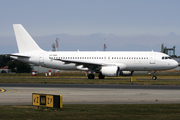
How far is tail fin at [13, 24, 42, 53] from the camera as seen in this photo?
4716cm

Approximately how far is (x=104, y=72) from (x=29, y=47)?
14.7 metres

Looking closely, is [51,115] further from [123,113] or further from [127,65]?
[127,65]

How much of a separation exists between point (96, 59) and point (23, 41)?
13.4 meters

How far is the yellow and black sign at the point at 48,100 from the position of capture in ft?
43.6

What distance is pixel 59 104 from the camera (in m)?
13.3

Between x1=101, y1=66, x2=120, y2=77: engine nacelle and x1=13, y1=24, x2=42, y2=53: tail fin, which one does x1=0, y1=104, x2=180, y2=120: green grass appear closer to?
x1=101, y1=66, x2=120, y2=77: engine nacelle

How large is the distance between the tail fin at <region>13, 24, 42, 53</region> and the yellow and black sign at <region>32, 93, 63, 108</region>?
34.0 m

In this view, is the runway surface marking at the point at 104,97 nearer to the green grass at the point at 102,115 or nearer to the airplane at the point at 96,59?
the green grass at the point at 102,115

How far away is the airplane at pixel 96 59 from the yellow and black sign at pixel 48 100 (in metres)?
26.9

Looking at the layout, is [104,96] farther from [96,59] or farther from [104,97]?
[96,59]

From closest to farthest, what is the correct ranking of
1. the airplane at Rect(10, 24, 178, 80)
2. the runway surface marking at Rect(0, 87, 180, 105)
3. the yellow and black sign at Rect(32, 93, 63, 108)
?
the yellow and black sign at Rect(32, 93, 63, 108)
the runway surface marking at Rect(0, 87, 180, 105)
the airplane at Rect(10, 24, 178, 80)

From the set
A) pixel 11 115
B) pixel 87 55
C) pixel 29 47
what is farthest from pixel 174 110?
pixel 29 47

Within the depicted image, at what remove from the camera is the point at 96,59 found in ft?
145

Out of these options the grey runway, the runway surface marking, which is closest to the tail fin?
the grey runway
